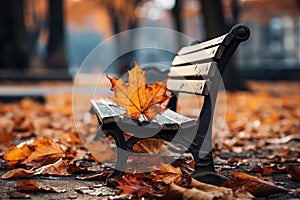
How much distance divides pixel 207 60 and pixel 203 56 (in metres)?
0.17

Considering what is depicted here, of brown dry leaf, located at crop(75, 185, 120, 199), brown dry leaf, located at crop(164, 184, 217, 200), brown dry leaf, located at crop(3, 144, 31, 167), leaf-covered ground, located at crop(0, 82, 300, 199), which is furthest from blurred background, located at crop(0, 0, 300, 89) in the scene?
brown dry leaf, located at crop(164, 184, 217, 200)

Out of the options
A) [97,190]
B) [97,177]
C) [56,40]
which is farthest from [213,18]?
[97,190]

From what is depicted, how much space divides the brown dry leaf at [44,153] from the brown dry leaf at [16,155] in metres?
0.05

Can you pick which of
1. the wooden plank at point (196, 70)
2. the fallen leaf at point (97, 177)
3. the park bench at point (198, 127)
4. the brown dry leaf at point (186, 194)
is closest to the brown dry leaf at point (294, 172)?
the park bench at point (198, 127)

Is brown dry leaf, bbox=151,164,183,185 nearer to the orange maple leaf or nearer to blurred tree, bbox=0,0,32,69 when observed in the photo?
the orange maple leaf

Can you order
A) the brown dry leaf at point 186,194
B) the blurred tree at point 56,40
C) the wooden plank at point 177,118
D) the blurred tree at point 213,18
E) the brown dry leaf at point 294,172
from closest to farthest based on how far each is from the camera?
the brown dry leaf at point 186,194 → the wooden plank at point 177,118 → the brown dry leaf at point 294,172 → the blurred tree at point 213,18 → the blurred tree at point 56,40

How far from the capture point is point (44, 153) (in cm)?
439

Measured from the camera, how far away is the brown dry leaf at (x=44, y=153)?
14.2 feet

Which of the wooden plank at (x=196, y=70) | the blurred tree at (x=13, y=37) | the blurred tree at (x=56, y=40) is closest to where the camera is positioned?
the wooden plank at (x=196, y=70)

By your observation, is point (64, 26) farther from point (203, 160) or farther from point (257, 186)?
point (257, 186)

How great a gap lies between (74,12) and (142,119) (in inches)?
1681

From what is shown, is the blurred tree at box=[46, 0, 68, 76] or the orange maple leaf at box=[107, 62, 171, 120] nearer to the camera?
the orange maple leaf at box=[107, 62, 171, 120]

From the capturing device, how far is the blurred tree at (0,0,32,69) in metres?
17.8

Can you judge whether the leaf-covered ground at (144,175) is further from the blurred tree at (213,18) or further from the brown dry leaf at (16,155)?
the blurred tree at (213,18)
